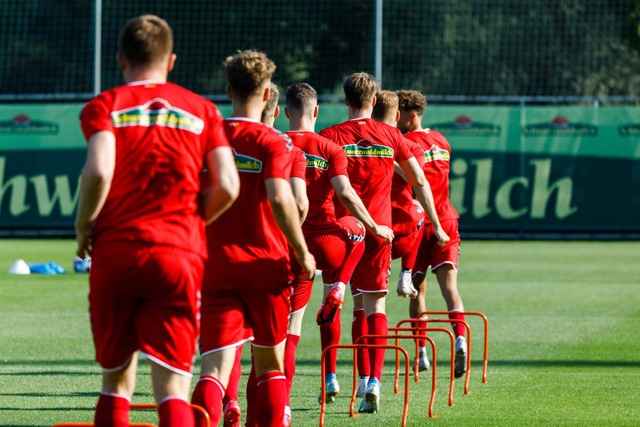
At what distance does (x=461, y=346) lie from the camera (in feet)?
36.2

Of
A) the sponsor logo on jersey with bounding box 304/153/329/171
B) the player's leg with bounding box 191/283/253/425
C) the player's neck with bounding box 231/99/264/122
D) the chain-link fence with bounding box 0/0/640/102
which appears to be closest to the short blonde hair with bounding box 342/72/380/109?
the sponsor logo on jersey with bounding box 304/153/329/171

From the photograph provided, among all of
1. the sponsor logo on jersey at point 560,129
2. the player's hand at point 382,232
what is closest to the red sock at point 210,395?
the player's hand at point 382,232

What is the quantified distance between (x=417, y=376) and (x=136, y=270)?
19.7ft

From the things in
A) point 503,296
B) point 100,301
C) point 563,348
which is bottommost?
point 503,296

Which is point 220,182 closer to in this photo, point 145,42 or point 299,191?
point 145,42

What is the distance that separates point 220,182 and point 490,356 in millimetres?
7458

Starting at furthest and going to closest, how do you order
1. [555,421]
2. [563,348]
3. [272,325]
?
[563,348]
[555,421]
[272,325]

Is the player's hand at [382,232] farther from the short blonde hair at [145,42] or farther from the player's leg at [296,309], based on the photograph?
the short blonde hair at [145,42]

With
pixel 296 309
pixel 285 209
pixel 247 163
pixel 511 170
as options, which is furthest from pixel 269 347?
pixel 511 170

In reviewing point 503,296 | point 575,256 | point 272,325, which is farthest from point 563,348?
point 575,256

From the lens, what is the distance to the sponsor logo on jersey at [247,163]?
6.39 meters

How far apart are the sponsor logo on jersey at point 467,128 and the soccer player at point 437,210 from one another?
18482mm

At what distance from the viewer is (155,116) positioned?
534 centimetres

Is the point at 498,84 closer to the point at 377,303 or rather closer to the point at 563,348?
the point at 563,348
